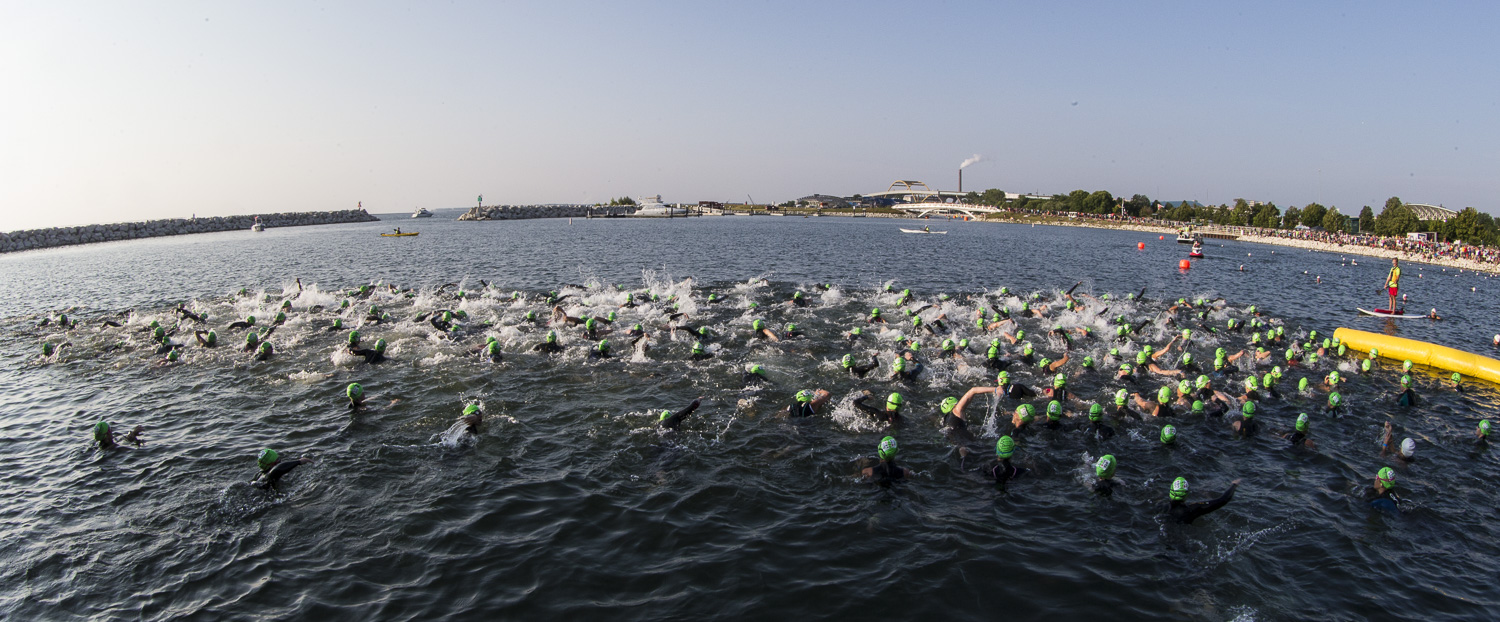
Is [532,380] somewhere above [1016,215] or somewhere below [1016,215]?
below

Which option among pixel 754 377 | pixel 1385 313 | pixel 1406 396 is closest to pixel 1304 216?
pixel 1385 313

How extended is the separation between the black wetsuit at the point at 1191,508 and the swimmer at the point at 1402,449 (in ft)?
18.4

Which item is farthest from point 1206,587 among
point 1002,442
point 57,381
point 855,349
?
point 57,381

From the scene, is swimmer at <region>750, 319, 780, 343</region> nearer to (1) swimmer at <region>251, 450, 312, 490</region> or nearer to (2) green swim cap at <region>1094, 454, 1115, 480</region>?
(2) green swim cap at <region>1094, 454, 1115, 480</region>

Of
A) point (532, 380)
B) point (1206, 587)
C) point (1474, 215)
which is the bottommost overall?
point (1206, 587)

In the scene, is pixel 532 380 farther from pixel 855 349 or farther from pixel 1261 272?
pixel 1261 272

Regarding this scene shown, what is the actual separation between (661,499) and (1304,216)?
4967 inches

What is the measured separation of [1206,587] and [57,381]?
2797cm

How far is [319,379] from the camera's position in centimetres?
1741

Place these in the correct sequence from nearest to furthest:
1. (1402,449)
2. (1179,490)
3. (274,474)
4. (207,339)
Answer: (1179,490)
(274,474)
(1402,449)
(207,339)

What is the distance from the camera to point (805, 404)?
14.0 m

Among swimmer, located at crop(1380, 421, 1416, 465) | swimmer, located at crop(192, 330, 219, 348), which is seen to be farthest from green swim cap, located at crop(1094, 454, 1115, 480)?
swimmer, located at crop(192, 330, 219, 348)

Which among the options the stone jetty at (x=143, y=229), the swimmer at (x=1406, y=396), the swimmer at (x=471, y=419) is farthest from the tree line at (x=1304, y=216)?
the stone jetty at (x=143, y=229)

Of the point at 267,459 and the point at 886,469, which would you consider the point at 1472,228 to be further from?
the point at 267,459
